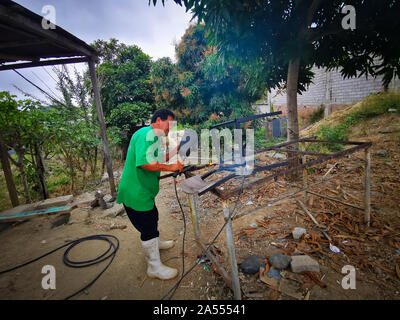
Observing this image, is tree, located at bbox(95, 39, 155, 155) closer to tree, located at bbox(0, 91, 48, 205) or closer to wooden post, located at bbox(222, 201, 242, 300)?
tree, located at bbox(0, 91, 48, 205)

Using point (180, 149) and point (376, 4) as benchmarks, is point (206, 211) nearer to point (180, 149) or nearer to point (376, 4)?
point (180, 149)

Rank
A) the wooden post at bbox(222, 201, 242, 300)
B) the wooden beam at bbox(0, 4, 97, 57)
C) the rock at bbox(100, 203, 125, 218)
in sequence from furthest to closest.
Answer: the rock at bbox(100, 203, 125, 218) < the wooden beam at bbox(0, 4, 97, 57) < the wooden post at bbox(222, 201, 242, 300)

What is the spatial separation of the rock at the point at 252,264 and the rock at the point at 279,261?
12 centimetres

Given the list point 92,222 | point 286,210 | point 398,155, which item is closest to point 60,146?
point 92,222

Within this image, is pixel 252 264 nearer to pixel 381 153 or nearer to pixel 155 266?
pixel 155 266

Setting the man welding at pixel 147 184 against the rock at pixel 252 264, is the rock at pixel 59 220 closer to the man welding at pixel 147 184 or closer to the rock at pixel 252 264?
the man welding at pixel 147 184

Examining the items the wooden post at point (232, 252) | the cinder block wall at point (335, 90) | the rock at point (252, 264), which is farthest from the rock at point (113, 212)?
the cinder block wall at point (335, 90)

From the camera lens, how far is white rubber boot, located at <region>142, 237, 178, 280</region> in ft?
7.46

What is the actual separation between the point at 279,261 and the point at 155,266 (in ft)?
5.05

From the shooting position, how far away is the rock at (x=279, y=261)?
2234mm

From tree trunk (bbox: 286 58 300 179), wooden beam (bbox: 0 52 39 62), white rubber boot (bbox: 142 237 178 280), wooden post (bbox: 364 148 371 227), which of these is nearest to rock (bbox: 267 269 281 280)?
white rubber boot (bbox: 142 237 178 280)

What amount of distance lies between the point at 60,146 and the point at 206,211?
451cm

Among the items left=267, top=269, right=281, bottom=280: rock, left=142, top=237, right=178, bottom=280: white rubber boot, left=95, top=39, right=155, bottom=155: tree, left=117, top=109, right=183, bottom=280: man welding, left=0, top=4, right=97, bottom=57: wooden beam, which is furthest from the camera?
left=95, top=39, right=155, bottom=155: tree

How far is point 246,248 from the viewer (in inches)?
107
